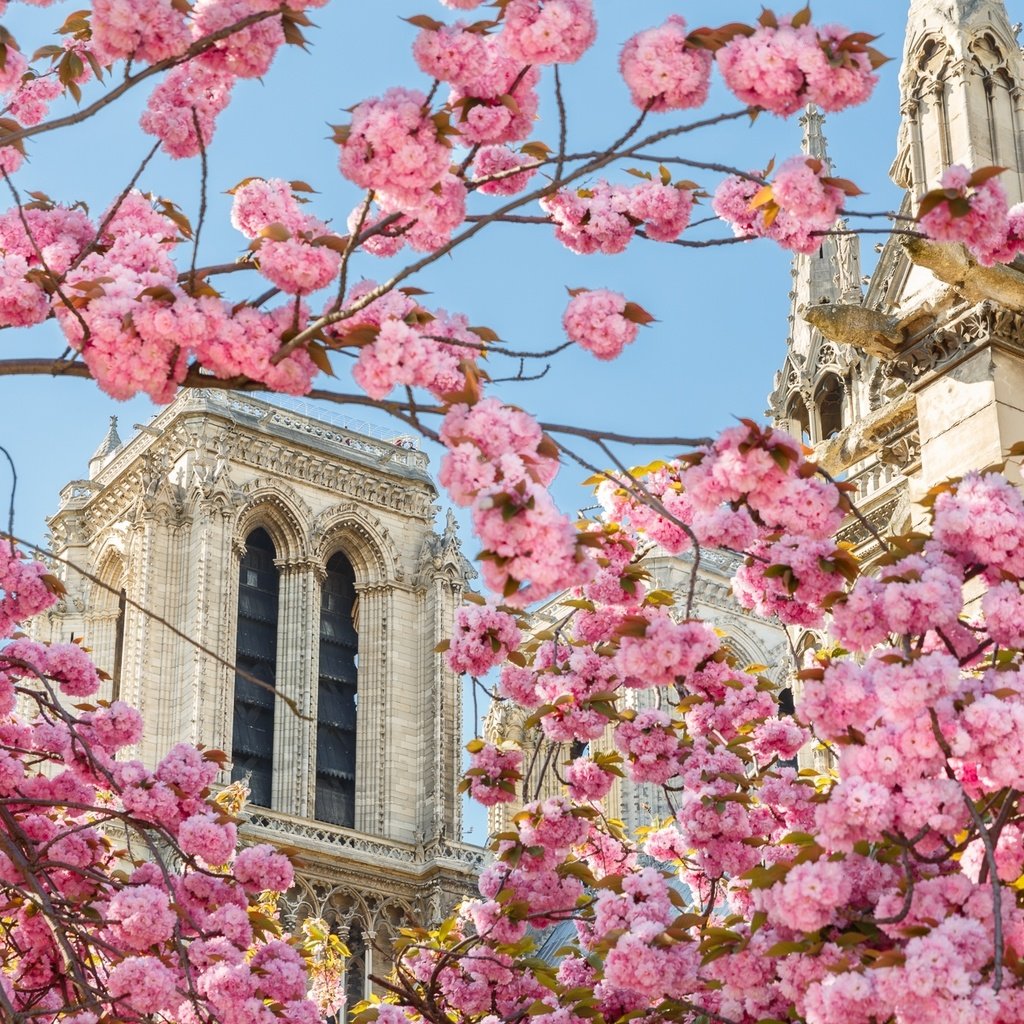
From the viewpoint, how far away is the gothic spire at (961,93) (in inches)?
531

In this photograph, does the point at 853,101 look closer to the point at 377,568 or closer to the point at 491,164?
the point at 491,164

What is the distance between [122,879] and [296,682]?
4483cm

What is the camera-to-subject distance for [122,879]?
1133cm

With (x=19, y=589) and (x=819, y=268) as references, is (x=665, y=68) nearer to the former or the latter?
(x=19, y=589)

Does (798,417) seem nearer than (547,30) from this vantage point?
No

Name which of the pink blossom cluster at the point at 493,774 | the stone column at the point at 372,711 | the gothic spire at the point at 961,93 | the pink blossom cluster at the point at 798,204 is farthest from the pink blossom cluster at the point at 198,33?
the stone column at the point at 372,711

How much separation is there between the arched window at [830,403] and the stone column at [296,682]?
78.2 feet

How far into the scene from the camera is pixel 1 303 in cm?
852

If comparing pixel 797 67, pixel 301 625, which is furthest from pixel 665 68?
pixel 301 625

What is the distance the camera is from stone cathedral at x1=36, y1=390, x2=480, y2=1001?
54344mm

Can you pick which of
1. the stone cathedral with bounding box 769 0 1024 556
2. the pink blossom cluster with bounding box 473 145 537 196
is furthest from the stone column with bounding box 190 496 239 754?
the pink blossom cluster with bounding box 473 145 537 196

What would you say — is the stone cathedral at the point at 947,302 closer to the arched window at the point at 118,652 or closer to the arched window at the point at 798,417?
the arched window at the point at 798,417

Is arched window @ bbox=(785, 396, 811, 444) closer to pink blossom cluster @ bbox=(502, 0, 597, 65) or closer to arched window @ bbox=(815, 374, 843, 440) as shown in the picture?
arched window @ bbox=(815, 374, 843, 440)

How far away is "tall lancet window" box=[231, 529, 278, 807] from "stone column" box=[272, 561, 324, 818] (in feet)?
1.41
